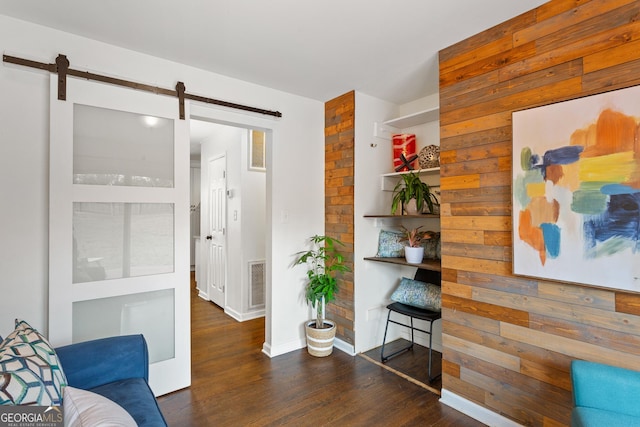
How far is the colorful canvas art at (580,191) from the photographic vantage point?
1465mm

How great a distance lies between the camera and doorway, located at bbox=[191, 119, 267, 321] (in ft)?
12.8

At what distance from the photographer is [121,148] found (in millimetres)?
2180

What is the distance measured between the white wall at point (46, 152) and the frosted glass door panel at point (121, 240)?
0.60 ft

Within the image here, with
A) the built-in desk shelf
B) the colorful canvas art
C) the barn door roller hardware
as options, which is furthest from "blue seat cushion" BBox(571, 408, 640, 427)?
the barn door roller hardware

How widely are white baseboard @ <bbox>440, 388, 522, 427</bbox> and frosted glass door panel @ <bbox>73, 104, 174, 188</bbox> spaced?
2.47m

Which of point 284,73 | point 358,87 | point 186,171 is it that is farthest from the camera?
point 358,87

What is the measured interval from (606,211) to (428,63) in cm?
156

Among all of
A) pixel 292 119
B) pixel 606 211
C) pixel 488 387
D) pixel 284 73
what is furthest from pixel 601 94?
pixel 292 119

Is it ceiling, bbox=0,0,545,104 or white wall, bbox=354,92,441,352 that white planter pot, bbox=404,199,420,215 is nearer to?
white wall, bbox=354,92,441,352

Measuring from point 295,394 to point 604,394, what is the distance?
1774mm

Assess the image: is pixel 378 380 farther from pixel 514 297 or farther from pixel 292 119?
pixel 292 119

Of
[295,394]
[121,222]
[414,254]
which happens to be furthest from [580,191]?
[121,222]

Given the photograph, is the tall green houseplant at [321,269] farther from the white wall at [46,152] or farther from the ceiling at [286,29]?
the ceiling at [286,29]

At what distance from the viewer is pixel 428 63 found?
243 centimetres
